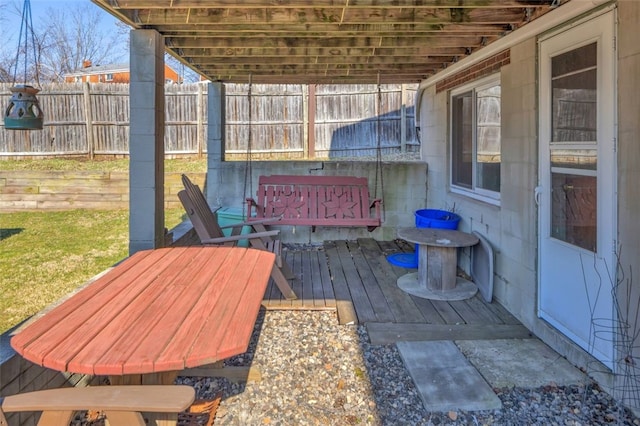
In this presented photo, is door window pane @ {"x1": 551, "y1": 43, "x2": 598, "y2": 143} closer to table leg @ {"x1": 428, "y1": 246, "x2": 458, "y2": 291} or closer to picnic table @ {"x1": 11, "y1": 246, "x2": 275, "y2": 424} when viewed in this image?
table leg @ {"x1": 428, "y1": 246, "x2": 458, "y2": 291}

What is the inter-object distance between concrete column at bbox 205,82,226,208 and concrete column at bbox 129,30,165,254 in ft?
8.00

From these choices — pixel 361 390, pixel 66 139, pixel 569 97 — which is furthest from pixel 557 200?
pixel 66 139

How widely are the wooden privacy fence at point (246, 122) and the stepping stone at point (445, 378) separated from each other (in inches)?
289

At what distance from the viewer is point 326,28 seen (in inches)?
141

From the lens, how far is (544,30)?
2.96 m

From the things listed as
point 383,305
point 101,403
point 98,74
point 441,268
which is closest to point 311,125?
point 441,268

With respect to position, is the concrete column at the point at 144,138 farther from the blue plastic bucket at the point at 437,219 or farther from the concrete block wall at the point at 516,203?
the concrete block wall at the point at 516,203

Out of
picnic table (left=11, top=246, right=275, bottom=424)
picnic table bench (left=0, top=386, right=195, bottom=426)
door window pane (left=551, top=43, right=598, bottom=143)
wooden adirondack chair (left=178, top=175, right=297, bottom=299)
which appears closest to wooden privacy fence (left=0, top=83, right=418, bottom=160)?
wooden adirondack chair (left=178, top=175, right=297, bottom=299)

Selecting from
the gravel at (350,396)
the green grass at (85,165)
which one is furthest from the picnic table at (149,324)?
the green grass at (85,165)

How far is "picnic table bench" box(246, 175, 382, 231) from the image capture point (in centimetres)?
498

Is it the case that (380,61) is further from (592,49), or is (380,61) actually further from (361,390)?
(361,390)

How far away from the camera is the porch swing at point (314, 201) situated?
196 inches

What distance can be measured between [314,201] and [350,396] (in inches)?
120

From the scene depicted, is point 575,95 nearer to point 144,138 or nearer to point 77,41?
point 144,138
